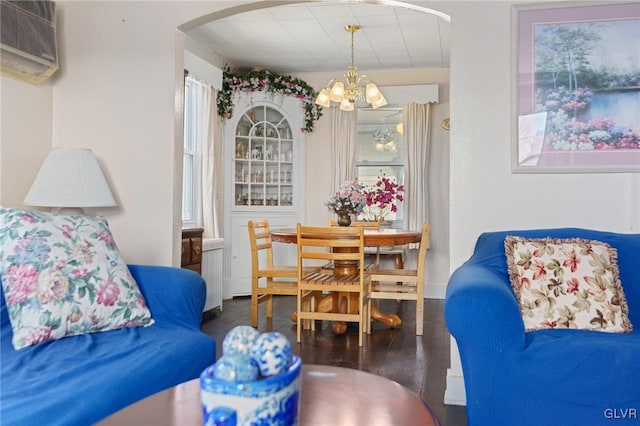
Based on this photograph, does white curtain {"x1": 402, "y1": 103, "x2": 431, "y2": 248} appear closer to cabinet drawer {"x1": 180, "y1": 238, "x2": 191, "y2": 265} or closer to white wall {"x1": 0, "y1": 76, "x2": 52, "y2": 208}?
cabinet drawer {"x1": 180, "y1": 238, "x2": 191, "y2": 265}

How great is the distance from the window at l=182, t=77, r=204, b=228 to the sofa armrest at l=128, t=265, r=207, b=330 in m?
2.99

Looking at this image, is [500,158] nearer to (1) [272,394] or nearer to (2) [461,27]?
(2) [461,27]

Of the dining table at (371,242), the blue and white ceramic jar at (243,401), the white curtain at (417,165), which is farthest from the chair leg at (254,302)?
the blue and white ceramic jar at (243,401)

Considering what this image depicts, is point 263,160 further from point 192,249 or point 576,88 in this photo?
point 576,88

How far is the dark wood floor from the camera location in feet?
9.56

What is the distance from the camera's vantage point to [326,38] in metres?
5.02

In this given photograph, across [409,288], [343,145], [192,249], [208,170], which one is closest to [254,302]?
[192,249]

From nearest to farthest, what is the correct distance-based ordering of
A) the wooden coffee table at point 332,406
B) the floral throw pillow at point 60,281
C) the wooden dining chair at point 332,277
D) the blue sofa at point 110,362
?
the wooden coffee table at point 332,406 → the blue sofa at point 110,362 → the floral throw pillow at point 60,281 → the wooden dining chair at point 332,277

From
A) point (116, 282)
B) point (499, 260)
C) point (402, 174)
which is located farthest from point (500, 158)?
point (402, 174)

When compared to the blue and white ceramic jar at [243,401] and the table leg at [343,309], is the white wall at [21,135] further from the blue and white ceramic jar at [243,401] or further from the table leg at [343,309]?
the blue and white ceramic jar at [243,401]

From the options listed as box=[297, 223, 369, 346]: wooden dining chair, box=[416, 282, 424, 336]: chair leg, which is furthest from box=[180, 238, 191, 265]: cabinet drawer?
box=[416, 282, 424, 336]: chair leg

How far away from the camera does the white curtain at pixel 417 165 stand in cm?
593

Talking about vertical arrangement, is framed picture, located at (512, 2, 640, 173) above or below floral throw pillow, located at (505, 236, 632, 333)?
above

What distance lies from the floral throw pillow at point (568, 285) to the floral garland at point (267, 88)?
4016mm
